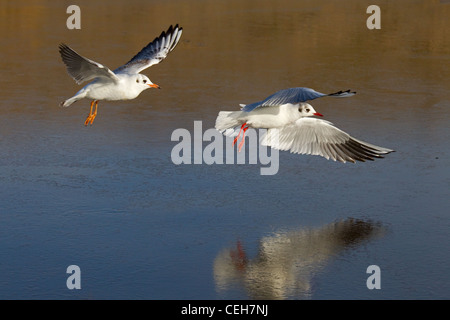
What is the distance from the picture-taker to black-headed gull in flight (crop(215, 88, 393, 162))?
9570mm

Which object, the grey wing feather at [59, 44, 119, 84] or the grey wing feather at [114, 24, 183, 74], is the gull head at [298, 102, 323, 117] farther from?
the grey wing feather at [114, 24, 183, 74]

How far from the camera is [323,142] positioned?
33.8ft

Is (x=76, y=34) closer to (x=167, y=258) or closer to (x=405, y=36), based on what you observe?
(x=405, y=36)

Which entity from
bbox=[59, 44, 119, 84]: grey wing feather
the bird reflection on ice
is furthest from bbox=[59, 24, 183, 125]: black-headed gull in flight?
the bird reflection on ice

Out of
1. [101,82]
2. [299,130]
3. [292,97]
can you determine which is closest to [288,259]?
[292,97]

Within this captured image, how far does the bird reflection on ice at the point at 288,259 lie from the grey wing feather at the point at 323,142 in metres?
1.36

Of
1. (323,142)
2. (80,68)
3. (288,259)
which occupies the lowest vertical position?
(288,259)

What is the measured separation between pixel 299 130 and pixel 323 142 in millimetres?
348

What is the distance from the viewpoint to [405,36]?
68.5ft

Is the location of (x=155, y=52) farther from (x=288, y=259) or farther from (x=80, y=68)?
(x=288, y=259)

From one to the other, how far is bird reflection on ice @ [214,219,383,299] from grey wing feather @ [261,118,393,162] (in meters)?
1.36

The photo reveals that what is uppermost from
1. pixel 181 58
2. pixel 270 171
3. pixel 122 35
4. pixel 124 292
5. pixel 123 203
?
pixel 122 35

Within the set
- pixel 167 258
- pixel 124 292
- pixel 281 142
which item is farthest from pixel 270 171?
pixel 124 292

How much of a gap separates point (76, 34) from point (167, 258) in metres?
13.5
